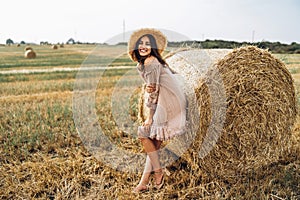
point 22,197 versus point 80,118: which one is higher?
point 80,118

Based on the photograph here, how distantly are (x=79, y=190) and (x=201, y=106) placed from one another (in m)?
1.55

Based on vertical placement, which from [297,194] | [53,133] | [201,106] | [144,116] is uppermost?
[201,106]

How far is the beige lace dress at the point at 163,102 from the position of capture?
3064 mm

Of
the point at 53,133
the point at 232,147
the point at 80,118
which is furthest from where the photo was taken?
the point at 80,118

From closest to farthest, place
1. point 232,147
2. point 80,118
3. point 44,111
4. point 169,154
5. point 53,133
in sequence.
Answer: point 232,147 → point 169,154 → point 53,133 → point 80,118 → point 44,111

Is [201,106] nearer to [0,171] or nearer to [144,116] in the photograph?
[144,116]

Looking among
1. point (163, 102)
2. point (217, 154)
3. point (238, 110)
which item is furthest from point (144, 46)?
point (217, 154)

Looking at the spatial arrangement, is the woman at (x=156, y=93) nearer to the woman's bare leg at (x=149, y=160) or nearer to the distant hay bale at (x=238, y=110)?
the woman's bare leg at (x=149, y=160)

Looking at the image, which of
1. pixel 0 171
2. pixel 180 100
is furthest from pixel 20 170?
pixel 180 100

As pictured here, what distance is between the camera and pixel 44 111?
5676 mm

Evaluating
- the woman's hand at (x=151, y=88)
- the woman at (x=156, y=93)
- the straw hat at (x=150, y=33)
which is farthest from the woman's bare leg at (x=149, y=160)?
the straw hat at (x=150, y=33)

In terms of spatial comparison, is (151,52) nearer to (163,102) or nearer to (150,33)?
(150,33)

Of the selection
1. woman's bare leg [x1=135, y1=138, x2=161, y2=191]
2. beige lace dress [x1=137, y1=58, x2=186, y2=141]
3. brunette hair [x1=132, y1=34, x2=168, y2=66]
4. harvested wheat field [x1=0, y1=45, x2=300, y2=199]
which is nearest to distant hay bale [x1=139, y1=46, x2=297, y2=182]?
harvested wheat field [x1=0, y1=45, x2=300, y2=199]

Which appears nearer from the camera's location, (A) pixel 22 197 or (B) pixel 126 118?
(A) pixel 22 197
